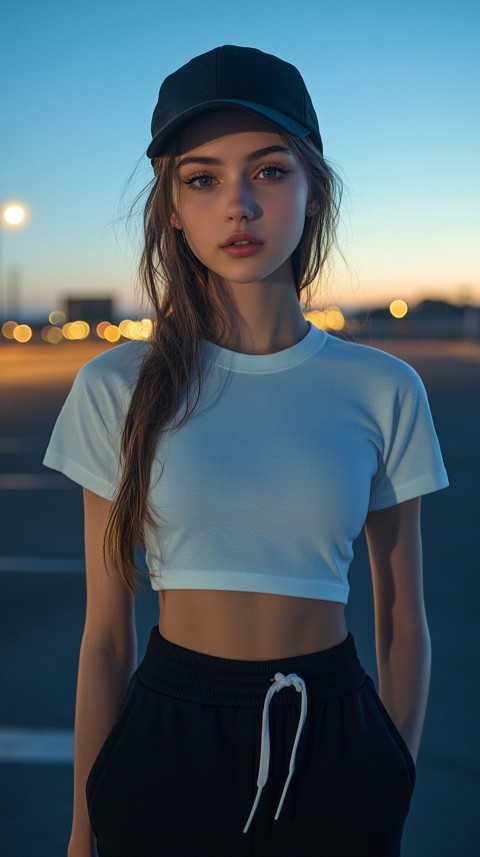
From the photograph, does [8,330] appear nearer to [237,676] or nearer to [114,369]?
[114,369]

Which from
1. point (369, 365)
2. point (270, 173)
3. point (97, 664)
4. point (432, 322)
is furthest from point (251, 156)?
point (432, 322)

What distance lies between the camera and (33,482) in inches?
409

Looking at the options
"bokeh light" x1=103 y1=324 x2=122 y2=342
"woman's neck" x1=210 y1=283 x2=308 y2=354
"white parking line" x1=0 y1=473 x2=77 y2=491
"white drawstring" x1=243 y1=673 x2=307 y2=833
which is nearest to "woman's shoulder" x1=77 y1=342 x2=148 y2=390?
"woman's neck" x1=210 y1=283 x2=308 y2=354

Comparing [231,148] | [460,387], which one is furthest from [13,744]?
[460,387]

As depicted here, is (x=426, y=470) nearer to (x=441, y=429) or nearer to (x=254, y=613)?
(x=254, y=613)

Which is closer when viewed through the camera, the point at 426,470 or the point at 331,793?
the point at 331,793

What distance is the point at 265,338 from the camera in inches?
76.8

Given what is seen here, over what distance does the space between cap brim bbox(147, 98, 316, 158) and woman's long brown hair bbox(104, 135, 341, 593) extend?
0.03 m

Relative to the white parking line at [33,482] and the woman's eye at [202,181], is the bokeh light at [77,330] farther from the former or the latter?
the woman's eye at [202,181]

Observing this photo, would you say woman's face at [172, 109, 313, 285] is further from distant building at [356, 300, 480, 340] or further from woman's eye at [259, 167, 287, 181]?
distant building at [356, 300, 480, 340]

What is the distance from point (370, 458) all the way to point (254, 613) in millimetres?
371

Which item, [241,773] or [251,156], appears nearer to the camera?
[241,773]

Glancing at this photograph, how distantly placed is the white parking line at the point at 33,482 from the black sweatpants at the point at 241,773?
339 inches

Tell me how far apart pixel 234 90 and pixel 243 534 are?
0.81 m
